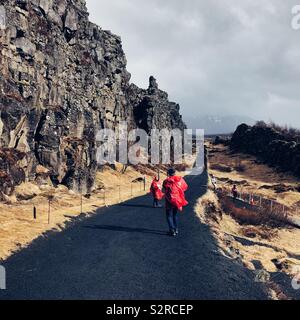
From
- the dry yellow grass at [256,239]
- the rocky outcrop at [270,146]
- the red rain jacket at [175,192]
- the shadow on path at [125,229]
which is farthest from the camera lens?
the rocky outcrop at [270,146]

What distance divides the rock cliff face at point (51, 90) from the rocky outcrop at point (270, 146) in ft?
118

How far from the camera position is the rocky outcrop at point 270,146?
73750 mm

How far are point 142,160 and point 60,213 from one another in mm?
48767

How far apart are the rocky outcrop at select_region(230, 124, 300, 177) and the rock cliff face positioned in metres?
35.9

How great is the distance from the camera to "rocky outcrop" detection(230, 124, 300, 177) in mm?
73750

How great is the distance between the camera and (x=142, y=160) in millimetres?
70688

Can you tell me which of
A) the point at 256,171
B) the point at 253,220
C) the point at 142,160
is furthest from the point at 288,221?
the point at 256,171

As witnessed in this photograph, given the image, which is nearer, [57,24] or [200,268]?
[200,268]

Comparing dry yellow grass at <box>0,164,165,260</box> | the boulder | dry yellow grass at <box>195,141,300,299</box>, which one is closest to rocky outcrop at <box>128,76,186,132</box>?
dry yellow grass at <box>195,141,300,299</box>

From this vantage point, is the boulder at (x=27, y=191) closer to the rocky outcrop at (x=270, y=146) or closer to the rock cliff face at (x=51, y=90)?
the rock cliff face at (x=51, y=90)

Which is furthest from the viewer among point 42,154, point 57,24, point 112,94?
point 112,94

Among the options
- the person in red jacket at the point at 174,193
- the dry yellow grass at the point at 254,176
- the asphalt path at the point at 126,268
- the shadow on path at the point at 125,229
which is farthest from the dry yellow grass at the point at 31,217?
the dry yellow grass at the point at 254,176

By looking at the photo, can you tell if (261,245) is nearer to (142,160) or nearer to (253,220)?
(253,220)

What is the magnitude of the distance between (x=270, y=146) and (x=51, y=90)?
57.7m
